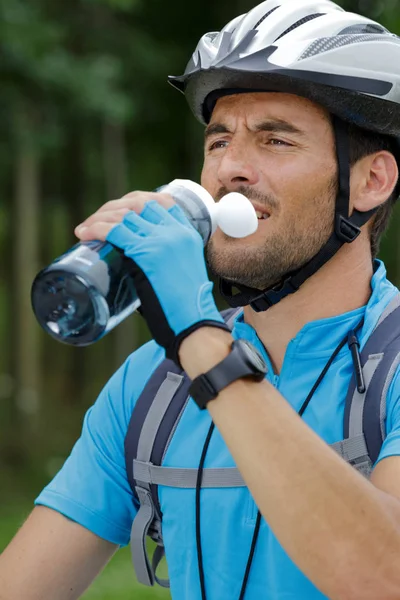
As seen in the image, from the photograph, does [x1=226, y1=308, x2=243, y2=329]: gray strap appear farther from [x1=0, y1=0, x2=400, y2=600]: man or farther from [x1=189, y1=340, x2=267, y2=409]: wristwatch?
[x1=189, y1=340, x2=267, y2=409]: wristwatch

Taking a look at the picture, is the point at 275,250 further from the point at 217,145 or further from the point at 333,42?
the point at 333,42

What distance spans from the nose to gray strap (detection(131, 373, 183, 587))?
2.22ft

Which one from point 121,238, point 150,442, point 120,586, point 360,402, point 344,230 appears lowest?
point 120,586

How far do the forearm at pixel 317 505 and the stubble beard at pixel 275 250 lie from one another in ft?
2.99

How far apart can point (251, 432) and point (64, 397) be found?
58.7ft

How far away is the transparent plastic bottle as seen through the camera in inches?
99.4

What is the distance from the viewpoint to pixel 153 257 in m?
2.55

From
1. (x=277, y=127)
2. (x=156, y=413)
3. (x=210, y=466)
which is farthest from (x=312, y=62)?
(x=210, y=466)

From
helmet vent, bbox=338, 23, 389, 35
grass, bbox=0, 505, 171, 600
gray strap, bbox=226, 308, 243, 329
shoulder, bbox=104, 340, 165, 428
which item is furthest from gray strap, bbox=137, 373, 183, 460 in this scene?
grass, bbox=0, 505, 171, 600

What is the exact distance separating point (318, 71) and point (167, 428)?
4.47 ft

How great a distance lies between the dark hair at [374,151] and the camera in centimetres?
355

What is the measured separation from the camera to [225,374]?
8.11ft

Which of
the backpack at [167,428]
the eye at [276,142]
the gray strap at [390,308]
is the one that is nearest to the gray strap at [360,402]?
the backpack at [167,428]

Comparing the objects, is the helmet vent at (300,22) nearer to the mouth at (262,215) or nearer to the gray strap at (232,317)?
the mouth at (262,215)
